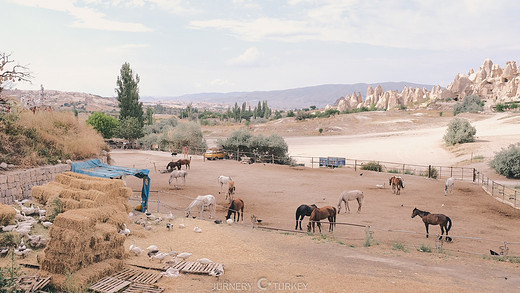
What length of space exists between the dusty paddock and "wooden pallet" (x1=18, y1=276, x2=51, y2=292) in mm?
2668


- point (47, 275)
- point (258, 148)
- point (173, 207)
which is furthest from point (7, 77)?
point (258, 148)

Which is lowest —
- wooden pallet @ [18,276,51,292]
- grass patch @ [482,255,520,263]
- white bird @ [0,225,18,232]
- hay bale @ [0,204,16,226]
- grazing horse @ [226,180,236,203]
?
grass patch @ [482,255,520,263]

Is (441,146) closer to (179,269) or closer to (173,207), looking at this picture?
(173,207)

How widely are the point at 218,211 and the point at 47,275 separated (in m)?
12.7

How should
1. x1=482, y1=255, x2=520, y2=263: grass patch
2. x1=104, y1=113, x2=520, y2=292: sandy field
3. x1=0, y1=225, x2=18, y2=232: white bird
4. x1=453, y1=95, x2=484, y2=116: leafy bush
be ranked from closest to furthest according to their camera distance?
x1=104, y1=113, x2=520, y2=292: sandy field, x1=0, y1=225, x2=18, y2=232: white bird, x1=482, y1=255, x2=520, y2=263: grass patch, x1=453, y1=95, x2=484, y2=116: leafy bush

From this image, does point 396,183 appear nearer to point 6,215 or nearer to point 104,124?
point 6,215

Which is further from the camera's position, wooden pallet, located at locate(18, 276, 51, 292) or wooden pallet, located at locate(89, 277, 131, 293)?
wooden pallet, located at locate(89, 277, 131, 293)

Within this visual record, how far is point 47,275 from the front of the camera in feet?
30.9

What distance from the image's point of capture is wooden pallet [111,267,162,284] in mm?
9875

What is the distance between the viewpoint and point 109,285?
9.41m

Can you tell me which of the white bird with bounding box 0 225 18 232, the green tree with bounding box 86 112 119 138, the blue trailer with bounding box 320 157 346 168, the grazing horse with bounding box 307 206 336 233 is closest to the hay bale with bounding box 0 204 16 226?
the white bird with bounding box 0 225 18 232

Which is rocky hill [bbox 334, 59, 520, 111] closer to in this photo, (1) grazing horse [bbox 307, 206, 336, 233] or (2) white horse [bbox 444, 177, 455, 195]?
(2) white horse [bbox 444, 177, 455, 195]

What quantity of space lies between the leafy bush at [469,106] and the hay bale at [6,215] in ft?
336

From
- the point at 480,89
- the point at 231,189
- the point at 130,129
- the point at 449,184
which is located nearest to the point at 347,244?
the point at 231,189
